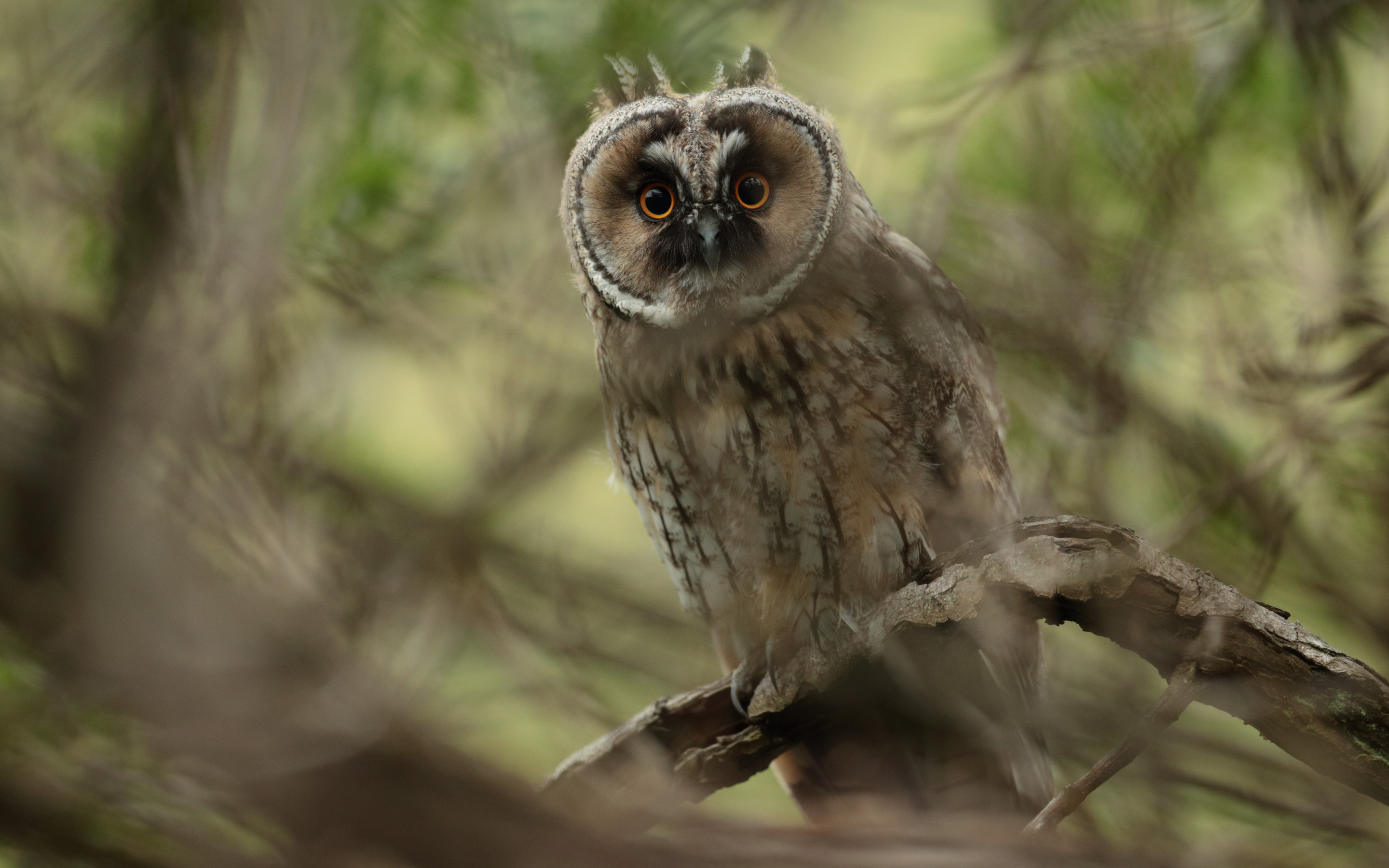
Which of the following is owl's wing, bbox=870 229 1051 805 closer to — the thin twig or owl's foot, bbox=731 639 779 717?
owl's foot, bbox=731 639 779 717

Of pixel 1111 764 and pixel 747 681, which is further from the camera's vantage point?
pixel 747 681

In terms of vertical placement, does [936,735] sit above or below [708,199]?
below

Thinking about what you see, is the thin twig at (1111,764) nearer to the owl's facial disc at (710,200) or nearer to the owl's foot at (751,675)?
the owl's foot at (751,675)

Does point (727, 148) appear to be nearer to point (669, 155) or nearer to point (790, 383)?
point (669, 155)

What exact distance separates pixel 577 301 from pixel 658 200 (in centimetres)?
78

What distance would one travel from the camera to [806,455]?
5.93ft

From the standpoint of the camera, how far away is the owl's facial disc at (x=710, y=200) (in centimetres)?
181

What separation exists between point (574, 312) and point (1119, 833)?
1.77m

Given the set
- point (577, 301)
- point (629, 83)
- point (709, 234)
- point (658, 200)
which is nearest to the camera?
point (709, 234)

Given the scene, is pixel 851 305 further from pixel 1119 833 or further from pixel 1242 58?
pixel 1242 58

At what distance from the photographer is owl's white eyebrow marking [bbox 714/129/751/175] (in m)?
1.80

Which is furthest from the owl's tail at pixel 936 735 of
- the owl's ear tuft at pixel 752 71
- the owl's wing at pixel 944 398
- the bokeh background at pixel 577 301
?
the owl's ear tuft at pixel 752 71

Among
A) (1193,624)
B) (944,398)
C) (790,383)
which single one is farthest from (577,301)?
(1193,624)

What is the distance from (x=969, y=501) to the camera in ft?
6.24
